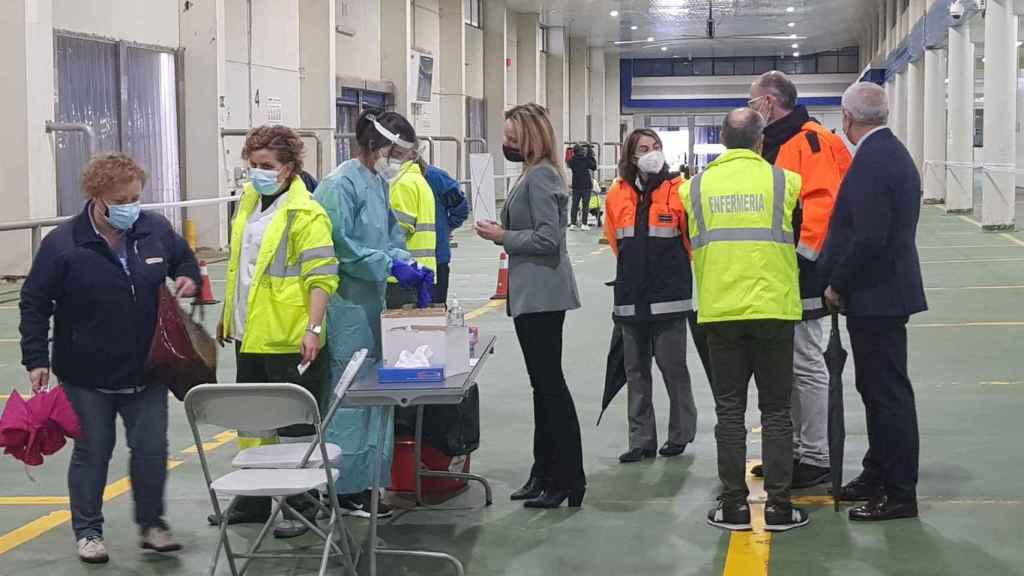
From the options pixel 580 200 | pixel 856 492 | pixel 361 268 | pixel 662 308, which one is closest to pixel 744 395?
pixel 856 492

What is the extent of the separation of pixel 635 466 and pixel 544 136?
1876mm

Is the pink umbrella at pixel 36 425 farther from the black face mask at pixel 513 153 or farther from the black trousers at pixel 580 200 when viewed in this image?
the black trousers at pixel 580 200

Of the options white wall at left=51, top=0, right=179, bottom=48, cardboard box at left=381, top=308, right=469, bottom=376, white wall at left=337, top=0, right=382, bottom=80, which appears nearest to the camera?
cardboard box at left=381, top=308, right=469, bottom=376

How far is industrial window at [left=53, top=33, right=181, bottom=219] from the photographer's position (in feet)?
53.8

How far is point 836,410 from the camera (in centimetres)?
559

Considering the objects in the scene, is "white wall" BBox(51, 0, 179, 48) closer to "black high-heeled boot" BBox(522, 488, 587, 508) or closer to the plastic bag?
the plastic bag

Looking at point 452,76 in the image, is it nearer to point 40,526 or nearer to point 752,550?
point 40,526

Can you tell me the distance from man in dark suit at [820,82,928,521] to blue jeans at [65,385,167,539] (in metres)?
2.80

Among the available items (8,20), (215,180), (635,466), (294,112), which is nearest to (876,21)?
(294,112)

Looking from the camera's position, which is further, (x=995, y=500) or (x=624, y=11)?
(x=624, y=11)

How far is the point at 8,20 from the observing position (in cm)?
1461

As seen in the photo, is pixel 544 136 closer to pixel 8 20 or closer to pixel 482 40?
pixel 8 20

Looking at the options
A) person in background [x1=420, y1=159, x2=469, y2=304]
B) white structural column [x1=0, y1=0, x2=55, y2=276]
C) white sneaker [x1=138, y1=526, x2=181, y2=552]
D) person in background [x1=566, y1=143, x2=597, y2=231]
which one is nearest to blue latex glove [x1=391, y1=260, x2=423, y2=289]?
white sneaker [x1=138, y1=526, x2=181, y2=552]

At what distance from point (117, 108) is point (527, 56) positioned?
25.0 metres
